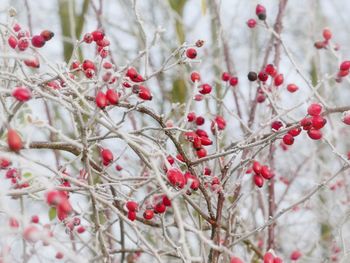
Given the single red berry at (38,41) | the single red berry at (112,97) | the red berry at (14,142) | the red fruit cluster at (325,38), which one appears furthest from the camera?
the red fruit cluster at (325,38)

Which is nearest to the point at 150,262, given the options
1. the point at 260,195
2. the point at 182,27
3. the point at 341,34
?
the point at 260,195

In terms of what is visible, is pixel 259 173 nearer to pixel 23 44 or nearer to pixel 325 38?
pixel 23 44

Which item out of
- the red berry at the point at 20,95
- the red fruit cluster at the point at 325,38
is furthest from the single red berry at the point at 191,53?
the red fruit cluster at the point at 325,38

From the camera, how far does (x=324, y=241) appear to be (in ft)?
14.8

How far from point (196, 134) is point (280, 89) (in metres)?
0.84

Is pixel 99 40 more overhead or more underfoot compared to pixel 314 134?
more overhead

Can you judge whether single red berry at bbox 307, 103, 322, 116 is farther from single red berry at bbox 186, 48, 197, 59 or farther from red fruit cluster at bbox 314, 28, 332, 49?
red fruit cluster at bbox 314, 28, 332, 49

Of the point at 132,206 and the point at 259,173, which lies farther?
the point at 259,173

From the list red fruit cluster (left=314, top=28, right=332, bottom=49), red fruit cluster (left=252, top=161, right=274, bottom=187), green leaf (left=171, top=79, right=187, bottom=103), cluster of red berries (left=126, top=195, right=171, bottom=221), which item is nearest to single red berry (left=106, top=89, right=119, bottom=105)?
cluster of red berries (left=126, top=195, right=171, bottom=221)

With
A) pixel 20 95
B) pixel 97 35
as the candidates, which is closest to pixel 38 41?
pixel 97 35

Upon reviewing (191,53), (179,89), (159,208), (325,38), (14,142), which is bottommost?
(159,208)

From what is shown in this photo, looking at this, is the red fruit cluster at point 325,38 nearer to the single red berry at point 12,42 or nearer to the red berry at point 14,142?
the single red berry at point 12,42

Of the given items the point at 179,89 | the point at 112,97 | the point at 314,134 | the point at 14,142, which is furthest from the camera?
the point at 179,89

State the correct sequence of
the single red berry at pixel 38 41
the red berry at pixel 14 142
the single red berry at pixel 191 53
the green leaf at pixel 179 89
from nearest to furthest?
the red berry at pixel 14 142
the single red berry at pixel 38 41
the single red berry at pixel 191 53
the green leaf at pixel 179 89
